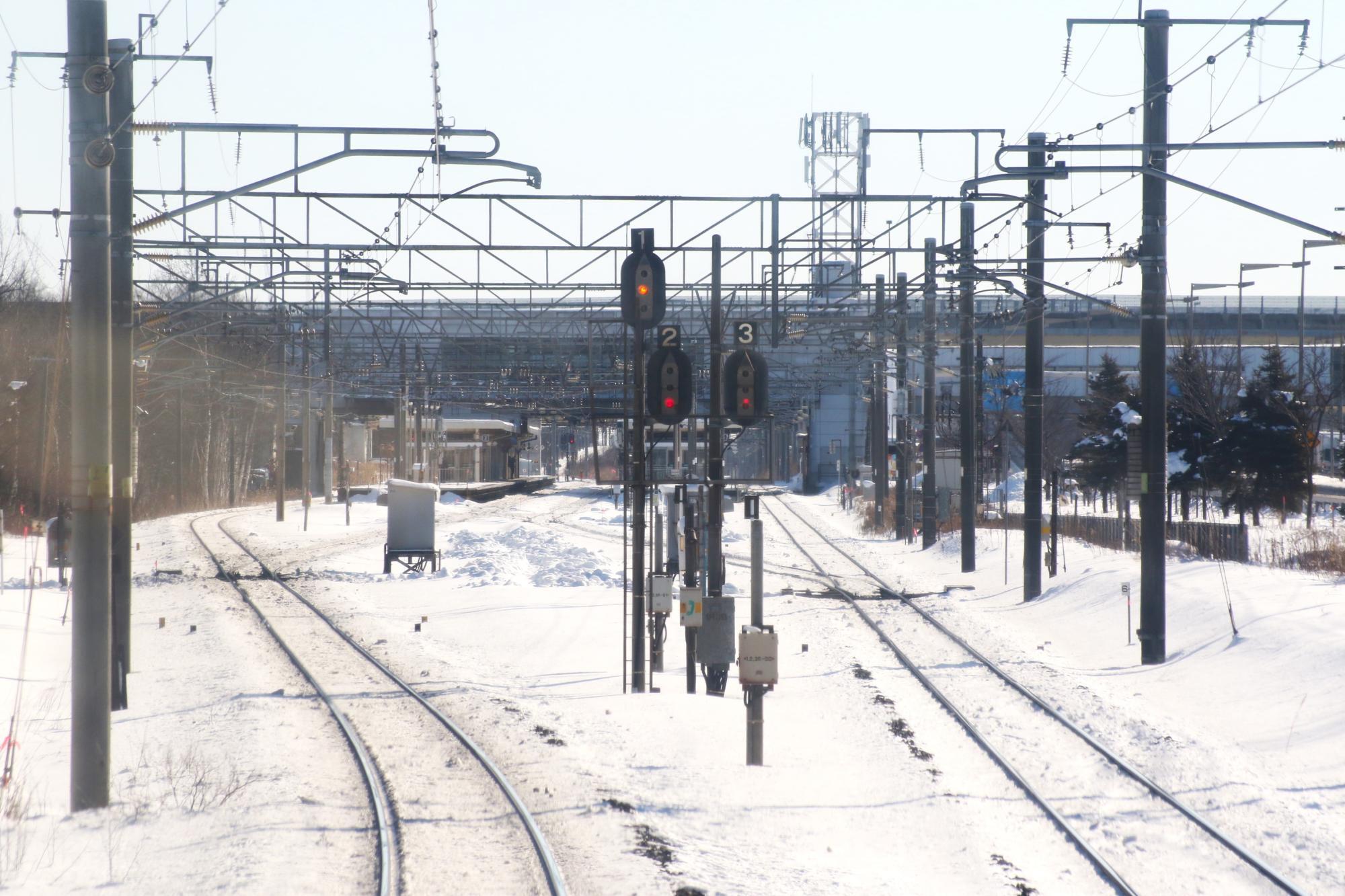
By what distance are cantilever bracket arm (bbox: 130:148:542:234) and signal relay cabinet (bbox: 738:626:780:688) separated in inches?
223

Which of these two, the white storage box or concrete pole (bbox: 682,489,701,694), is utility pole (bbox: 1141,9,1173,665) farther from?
the white storage box

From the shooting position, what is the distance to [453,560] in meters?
29.0

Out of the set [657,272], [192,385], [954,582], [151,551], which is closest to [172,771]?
[657,272]

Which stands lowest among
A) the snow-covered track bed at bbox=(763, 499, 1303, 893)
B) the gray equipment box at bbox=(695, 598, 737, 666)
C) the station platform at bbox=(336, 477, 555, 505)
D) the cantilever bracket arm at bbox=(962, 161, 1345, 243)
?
the snow-covered track bed at bbox=(763, 499, 1303, 893)

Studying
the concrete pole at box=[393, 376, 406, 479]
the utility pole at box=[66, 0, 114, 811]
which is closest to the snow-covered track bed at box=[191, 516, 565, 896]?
the utility pole at box=[66, 0, 114, 811]

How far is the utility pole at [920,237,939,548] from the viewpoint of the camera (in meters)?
28.1

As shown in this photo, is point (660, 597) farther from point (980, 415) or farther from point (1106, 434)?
point (1106, 434)

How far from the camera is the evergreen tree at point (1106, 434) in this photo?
131 ft

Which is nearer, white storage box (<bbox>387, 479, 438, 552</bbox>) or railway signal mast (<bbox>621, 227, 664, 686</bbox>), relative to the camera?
railway signal mast (<bbox>621, 227, 664, 686</bbox>)

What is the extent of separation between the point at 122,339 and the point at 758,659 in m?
7.92

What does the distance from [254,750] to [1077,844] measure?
6420 mm

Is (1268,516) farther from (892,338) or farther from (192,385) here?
(192,385)

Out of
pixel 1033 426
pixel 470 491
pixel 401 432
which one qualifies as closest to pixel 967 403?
pixel 1033 426

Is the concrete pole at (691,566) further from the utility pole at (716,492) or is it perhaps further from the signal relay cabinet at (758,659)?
the signal relay cabinet at (758,659)
